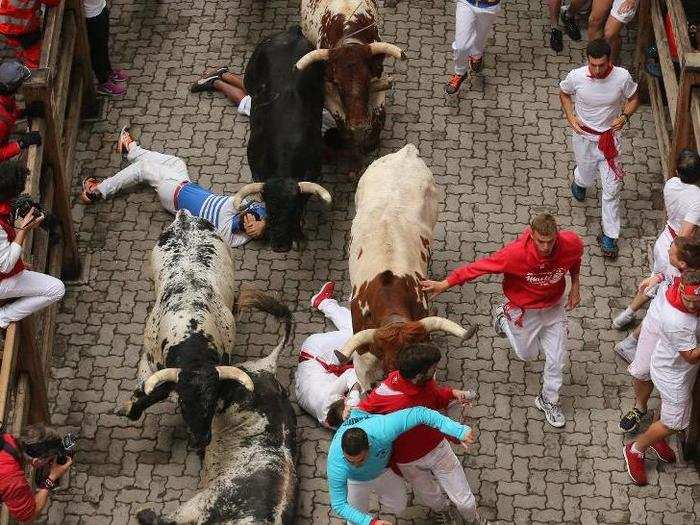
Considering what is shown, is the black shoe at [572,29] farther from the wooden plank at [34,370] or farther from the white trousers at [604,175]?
the wooden plank at [34,370]

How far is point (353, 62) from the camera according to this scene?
1335 centimetres

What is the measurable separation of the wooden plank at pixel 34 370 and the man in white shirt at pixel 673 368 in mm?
4966

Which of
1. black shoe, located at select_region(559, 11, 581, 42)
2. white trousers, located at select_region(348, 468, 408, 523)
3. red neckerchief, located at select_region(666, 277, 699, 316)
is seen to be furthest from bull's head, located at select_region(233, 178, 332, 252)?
black shoe, located at select_region(559, 11, 581, 42)

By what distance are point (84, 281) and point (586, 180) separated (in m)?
5.01

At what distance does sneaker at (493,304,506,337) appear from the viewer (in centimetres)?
1225

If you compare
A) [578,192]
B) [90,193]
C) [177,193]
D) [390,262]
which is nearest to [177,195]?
[177,193]

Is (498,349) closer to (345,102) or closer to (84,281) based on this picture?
(345,102)

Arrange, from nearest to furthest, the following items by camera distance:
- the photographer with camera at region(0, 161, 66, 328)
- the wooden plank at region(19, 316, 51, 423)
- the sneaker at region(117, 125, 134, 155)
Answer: the photographer with camera at region(0, 161, 66, 328), the wooden plank at region(19, 316, 51, 423), the sneaker at region(117, 125, 134, 155)

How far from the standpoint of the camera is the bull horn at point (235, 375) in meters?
10.9

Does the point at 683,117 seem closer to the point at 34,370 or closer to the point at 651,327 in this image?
the point at 651,327

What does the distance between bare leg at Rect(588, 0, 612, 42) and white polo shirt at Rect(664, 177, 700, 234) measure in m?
3.48

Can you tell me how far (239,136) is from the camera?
48.1 ft

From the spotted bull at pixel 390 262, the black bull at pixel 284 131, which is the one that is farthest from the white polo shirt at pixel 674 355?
the black bull at pixel 284 131

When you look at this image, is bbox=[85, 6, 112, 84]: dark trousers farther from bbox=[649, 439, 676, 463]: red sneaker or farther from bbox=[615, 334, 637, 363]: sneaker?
bbox=[649, 439, 676, 463]: red sneaker
